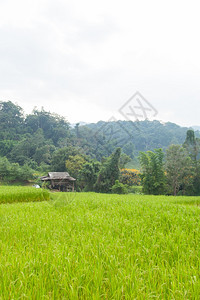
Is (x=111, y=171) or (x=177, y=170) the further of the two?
(x=111, y=171)

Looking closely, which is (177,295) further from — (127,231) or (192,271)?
(127,231)

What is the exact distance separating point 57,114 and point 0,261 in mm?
58209

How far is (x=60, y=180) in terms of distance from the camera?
26.0 meters

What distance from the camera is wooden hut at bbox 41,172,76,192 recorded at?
25562 mm

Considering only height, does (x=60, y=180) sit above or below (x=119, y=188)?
above

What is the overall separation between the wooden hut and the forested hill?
5239 millimetres

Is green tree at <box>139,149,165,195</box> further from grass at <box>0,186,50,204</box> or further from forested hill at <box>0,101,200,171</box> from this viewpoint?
grass at <box>0,186,50,204</box>

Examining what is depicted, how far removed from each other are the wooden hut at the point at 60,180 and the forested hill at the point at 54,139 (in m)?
5.24

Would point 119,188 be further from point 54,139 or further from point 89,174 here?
point 54,139

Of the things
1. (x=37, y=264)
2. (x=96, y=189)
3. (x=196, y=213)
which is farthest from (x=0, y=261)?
(x=96, y=189)

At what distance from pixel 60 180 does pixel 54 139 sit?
1042 inches

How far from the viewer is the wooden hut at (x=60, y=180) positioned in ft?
83.9

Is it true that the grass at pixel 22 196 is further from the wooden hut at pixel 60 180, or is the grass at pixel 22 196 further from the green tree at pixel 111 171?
the wooden hut at pixel 60 180

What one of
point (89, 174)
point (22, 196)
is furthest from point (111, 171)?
point (22, 196)
